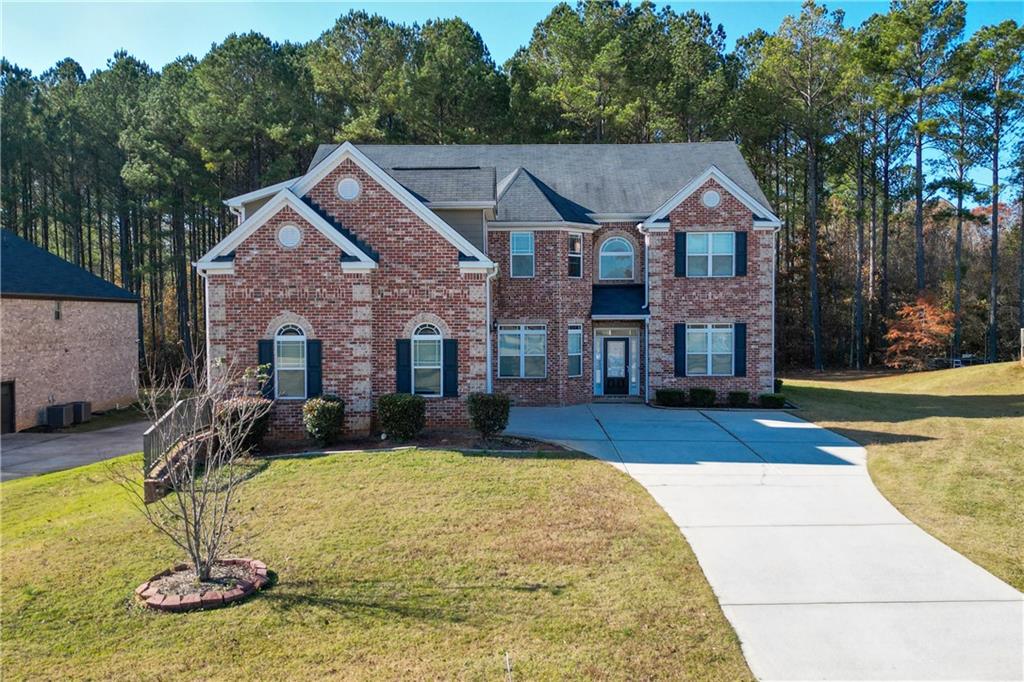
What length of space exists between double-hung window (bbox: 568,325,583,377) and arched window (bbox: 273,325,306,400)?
8.93m

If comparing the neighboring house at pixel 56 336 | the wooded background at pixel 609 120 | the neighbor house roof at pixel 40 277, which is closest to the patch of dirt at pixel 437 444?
the neighboring house at pixel 56 336

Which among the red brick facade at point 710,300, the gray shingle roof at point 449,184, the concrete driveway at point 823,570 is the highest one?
the gray shingle roof at point 449,184

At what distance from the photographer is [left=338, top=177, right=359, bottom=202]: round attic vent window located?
15.5 metres

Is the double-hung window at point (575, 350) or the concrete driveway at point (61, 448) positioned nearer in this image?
the concrete driveway at point (61, 448)

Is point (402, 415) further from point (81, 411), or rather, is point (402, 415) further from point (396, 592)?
point (81, 411)

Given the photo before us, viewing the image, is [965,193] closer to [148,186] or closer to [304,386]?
[304,386]

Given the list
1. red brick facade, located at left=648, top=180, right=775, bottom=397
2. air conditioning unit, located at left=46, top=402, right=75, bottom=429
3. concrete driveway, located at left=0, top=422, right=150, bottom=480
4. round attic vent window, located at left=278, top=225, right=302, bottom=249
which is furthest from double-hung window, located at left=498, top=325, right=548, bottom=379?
air conditioning unit, located at left=46, top=402, right=75, bottom=429

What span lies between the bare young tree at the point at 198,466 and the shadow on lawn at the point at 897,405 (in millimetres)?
15327

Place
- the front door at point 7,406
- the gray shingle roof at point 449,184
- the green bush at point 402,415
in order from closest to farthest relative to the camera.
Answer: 1. the green bush at point 402,415
2. the gray shingle roof at point 449,184
3. the front door at point 7,406

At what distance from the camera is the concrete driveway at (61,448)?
51.5 feet

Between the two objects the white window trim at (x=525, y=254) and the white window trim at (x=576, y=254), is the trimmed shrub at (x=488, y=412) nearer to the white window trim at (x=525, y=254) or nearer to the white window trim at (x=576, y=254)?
the white window trim at (x=525, y=254)

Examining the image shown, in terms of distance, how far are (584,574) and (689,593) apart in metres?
1.17

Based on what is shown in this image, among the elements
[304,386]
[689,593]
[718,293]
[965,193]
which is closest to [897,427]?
[718,293]

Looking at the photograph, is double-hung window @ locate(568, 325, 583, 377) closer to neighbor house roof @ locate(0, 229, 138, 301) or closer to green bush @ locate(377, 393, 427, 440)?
green bush @ locate(377, 393, 427, 440)
